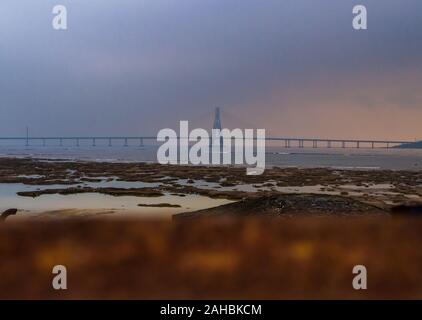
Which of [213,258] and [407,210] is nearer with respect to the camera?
[213,258]

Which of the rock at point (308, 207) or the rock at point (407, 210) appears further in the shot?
the rock at point (308, 207)

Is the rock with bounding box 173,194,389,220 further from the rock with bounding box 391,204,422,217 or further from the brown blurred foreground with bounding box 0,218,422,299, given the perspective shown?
the brown blurred foreground with bounding box 0,218,422,299

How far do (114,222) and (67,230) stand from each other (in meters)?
0.16

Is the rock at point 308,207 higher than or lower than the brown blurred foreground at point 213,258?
lower

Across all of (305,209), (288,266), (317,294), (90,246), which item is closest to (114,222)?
(90,246)

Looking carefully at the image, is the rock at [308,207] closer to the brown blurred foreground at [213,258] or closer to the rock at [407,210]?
the rock at [407,210]

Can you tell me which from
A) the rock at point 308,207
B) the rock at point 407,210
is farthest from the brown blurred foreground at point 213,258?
the rock at point 308,207

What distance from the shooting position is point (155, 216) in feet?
4.30

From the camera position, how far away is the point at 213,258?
1.22 meters

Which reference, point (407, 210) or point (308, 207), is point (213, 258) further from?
point (308, 207)

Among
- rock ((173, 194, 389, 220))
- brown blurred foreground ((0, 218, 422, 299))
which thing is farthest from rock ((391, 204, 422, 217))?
rock ((173, 194, 389, 220))

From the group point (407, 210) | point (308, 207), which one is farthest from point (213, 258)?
point (308, 207)

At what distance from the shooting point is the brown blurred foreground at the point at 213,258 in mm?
1149
